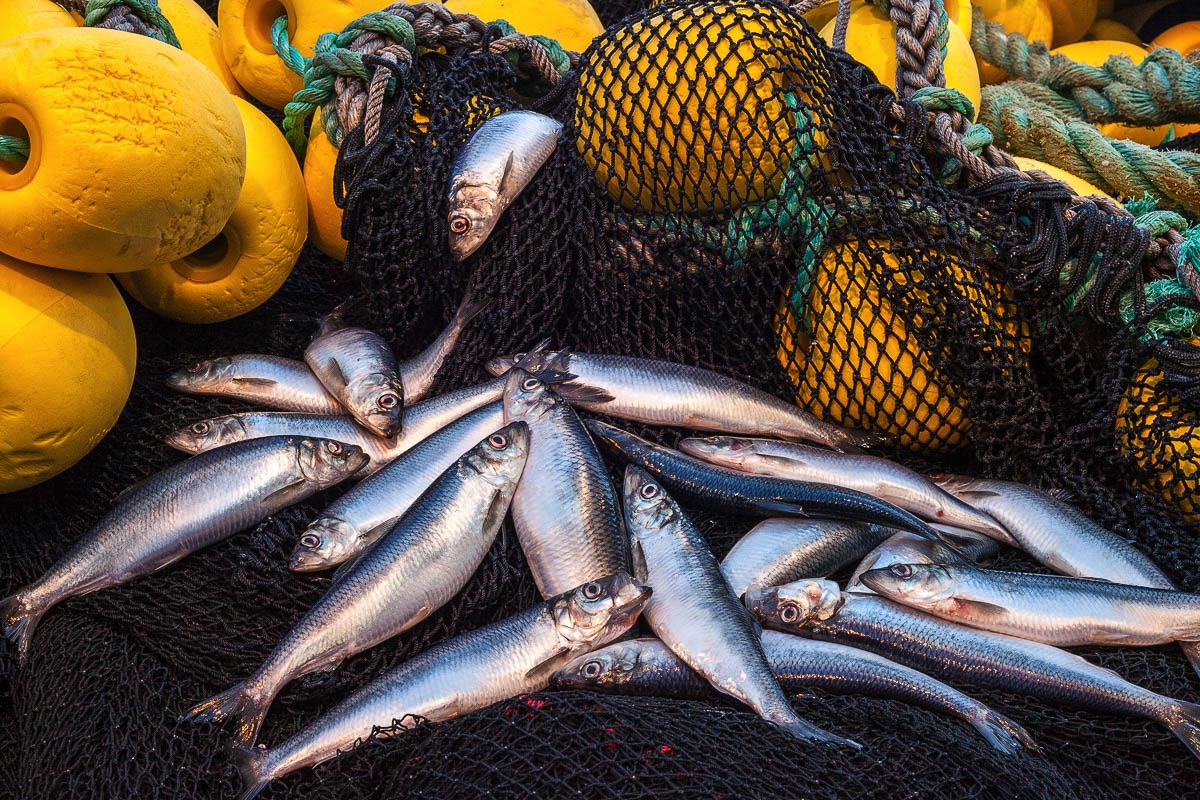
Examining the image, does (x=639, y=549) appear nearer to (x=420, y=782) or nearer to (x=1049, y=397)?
(x=420, y=782)

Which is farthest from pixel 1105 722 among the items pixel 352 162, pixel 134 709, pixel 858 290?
pixel 352 162

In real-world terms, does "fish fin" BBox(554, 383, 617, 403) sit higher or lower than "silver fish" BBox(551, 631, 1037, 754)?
higher

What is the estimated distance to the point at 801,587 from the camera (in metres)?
2.33

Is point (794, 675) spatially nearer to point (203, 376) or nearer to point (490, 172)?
point (490, 172)

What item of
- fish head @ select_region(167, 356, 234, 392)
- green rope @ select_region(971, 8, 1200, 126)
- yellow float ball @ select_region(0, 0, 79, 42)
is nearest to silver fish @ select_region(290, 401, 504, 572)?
fish head @ select_region(167, 356, 234, 392)

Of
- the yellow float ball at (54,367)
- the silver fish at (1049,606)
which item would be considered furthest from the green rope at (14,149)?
the silver fish at (1049,606)

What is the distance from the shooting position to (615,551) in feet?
7.89

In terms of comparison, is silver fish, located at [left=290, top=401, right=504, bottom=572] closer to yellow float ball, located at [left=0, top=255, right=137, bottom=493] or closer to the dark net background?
the dark net background

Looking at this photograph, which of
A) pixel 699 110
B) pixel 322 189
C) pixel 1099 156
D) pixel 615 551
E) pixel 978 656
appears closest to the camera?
pixel 978 656

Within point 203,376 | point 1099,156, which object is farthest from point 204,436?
point 1099,156

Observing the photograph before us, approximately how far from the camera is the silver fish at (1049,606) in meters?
2.31

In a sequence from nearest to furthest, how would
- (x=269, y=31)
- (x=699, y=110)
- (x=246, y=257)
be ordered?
1. (x=699, y=110)
2. (x=246, y=257)
3. (x=269, y=31)

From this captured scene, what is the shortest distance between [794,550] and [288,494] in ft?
4.58

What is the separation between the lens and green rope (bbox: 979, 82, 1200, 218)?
3.24 meters
